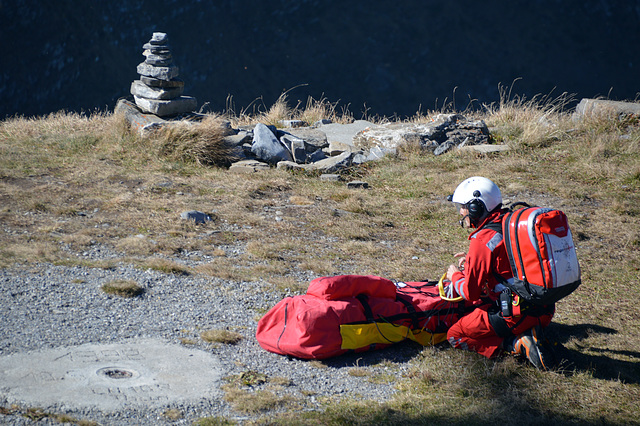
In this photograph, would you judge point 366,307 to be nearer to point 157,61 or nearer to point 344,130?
point 157,61

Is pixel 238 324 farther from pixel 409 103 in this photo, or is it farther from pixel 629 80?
pixel 629 80

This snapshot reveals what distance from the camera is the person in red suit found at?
3.94 metres

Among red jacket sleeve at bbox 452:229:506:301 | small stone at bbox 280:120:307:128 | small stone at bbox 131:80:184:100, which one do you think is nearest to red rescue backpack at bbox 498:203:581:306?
red jacket sleeve at bbox 452:229:506:301

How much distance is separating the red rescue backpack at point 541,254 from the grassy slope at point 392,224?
672mm

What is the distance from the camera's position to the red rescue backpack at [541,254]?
12.1 ft

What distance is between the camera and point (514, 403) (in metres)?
3.73

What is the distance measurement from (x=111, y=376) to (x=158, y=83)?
808 centimetres

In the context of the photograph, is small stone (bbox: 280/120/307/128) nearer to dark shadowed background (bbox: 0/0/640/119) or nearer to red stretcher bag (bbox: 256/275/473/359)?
red stretcher bag (bbox: 256/275/473/359)

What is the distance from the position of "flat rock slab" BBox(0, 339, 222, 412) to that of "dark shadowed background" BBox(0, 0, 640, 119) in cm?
2670

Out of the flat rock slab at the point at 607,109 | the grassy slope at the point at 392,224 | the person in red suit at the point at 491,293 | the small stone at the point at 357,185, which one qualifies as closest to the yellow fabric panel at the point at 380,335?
the grassy slope at the point at 392,224

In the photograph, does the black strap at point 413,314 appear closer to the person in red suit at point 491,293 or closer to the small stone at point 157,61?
the person in red suit at point 491,293

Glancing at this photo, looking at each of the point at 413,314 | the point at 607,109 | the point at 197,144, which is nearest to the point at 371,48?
the point at 607,109

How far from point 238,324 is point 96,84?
27.2 metres

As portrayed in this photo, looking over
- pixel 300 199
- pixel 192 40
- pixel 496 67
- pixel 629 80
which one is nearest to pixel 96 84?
pixel 192 40
